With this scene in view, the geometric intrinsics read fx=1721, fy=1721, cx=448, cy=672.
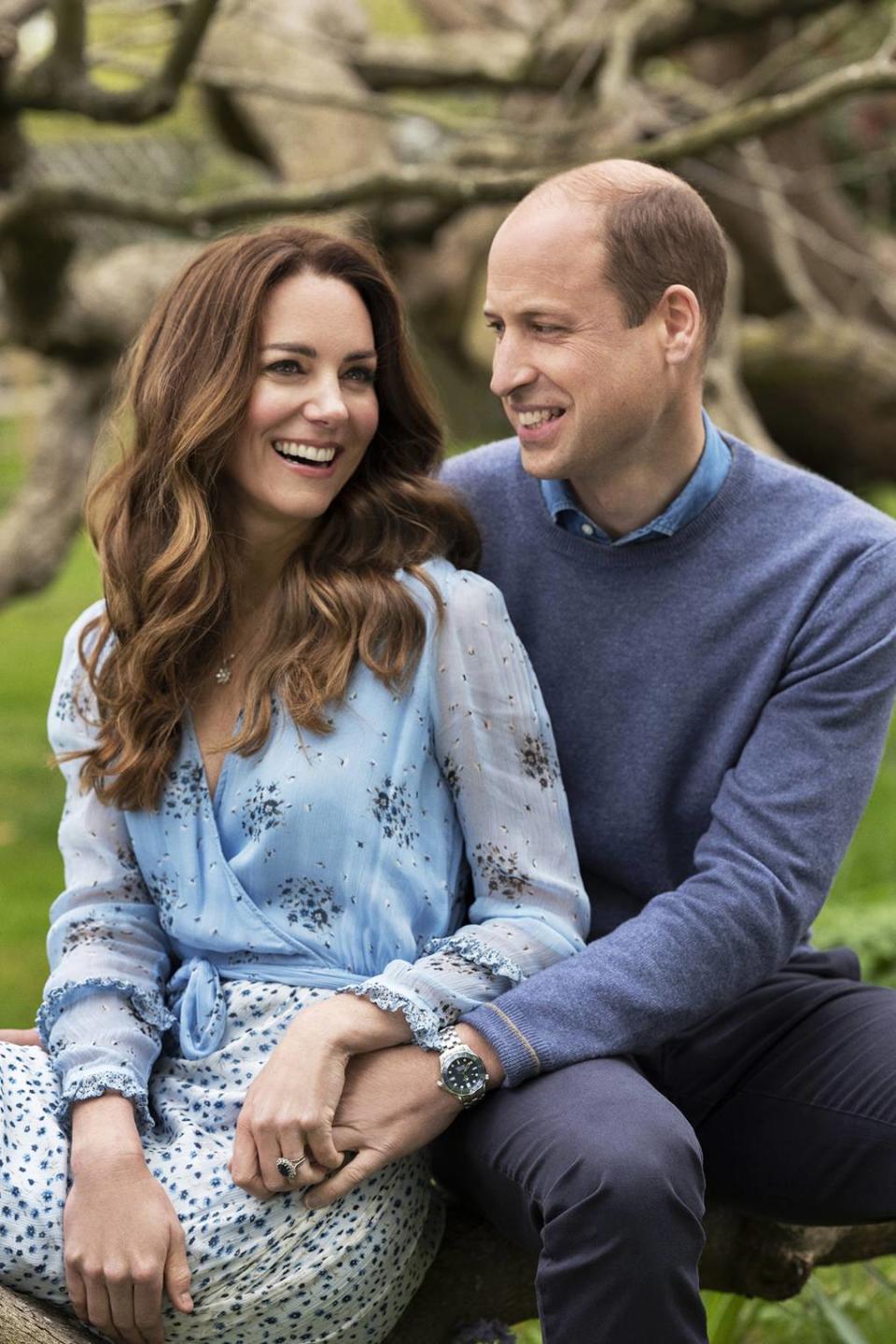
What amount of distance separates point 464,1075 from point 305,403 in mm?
908

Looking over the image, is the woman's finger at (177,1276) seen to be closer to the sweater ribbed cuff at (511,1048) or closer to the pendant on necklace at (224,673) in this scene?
the sweater ribbed cuff at (511,1048)

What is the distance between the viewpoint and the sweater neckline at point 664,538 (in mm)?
2449

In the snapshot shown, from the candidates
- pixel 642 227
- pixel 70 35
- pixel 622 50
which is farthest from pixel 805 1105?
pixel 622 50

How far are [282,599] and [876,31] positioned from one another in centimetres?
645

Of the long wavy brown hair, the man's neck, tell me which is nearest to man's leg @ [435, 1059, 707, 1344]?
the long wavy brown hair

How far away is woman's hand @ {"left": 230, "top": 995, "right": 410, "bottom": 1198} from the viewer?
6.58ft

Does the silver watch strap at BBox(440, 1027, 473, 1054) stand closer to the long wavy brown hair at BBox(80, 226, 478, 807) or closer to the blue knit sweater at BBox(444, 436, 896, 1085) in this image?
the blue knit sweater at BBox(444, 436, 896, 1085)

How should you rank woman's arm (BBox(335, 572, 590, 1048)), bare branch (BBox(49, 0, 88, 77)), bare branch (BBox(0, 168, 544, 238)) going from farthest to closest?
1. bare branch (BBox(0, 168, 544, 238))
2. bare branch (BBox(49, 0, 88, 77))
3. woman's arm (BBox(335, 572, 590, 1048))

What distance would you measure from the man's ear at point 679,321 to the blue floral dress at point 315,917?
0.43 m

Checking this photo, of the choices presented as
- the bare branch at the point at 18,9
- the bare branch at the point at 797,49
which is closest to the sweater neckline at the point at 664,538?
the bare branch at the point at 18,9

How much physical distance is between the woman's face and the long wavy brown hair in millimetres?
25

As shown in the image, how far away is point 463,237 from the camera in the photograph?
6125 mm

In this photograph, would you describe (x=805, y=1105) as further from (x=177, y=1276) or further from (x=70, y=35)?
(x=70, y=35)

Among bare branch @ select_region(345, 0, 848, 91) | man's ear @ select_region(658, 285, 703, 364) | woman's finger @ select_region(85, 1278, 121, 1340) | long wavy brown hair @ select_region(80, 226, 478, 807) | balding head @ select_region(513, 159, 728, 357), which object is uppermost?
bare branch @ select_region(345, 0, 848, 91)
